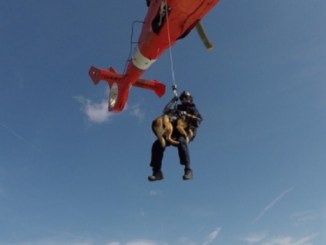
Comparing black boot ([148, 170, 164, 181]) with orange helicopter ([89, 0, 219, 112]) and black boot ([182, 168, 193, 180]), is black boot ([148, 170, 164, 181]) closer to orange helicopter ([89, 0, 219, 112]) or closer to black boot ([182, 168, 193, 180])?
black boot ([182, 168, 193, 180])

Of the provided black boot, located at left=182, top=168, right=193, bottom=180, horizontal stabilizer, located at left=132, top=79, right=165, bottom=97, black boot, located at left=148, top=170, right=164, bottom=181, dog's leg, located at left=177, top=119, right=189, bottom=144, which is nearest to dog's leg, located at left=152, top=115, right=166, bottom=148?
dog's leg, located at left=177, top=119, right=189, bottom=144

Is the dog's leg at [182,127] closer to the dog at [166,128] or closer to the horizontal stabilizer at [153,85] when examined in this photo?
the dog at [166,128]

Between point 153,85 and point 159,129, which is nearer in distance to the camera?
point 159,129

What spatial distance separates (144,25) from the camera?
16.5 metres

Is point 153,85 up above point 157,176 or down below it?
above

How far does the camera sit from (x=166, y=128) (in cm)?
1145

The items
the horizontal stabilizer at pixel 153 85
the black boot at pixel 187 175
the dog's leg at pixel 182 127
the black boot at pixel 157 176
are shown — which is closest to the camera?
the black boot at pixel 187 175

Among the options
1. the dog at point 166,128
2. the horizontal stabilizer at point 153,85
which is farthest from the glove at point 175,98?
the horizontal stabilizer at point 153,85

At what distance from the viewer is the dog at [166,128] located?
37.4 feet

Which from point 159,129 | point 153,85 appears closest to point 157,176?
point 159,129

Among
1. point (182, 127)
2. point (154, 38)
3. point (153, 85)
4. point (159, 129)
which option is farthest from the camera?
point (153, 85)

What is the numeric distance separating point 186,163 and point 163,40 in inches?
242

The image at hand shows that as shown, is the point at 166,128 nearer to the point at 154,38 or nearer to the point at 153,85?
the point at 154,38

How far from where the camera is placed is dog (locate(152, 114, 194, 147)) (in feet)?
37.4
